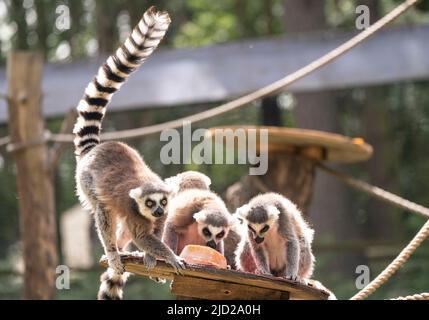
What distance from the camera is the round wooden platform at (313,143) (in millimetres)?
6246

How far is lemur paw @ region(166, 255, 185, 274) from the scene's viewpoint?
3.36 m

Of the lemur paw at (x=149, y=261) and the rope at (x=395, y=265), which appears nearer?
the lemur paw at (x=149, y=261)

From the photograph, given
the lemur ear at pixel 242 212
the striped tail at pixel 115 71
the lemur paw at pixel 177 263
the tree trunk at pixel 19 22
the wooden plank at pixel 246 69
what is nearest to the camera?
the lemur paw at pixel 177 263

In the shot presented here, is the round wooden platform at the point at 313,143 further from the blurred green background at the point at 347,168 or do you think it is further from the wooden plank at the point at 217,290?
the wooden plank at the point at 217,290

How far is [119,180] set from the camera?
3.82 m

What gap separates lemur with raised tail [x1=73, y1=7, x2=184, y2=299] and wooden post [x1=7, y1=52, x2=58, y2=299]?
286cm

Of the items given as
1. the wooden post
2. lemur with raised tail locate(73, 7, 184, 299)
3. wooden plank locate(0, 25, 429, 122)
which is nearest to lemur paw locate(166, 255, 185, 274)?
lemur with raised tail locate(73, 7, 184, 299)

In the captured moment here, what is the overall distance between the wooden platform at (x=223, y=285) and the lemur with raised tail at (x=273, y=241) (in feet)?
0.81

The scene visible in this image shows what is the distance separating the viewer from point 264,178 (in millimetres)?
6984

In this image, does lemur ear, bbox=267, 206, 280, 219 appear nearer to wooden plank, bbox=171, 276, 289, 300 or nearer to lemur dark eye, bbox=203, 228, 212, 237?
lemur dark eye, bbox=203, 228, 212, 237

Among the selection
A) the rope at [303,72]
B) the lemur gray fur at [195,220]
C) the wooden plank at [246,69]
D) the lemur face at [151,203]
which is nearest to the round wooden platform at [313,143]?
the rope at [303,72]

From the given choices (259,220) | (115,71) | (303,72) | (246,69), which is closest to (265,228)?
(259,220)

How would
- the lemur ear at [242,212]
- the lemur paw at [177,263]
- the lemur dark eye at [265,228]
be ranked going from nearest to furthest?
the lemur paw at [177,263], the lemur dark eye at [265,228], the lemur ear at [242,212]
